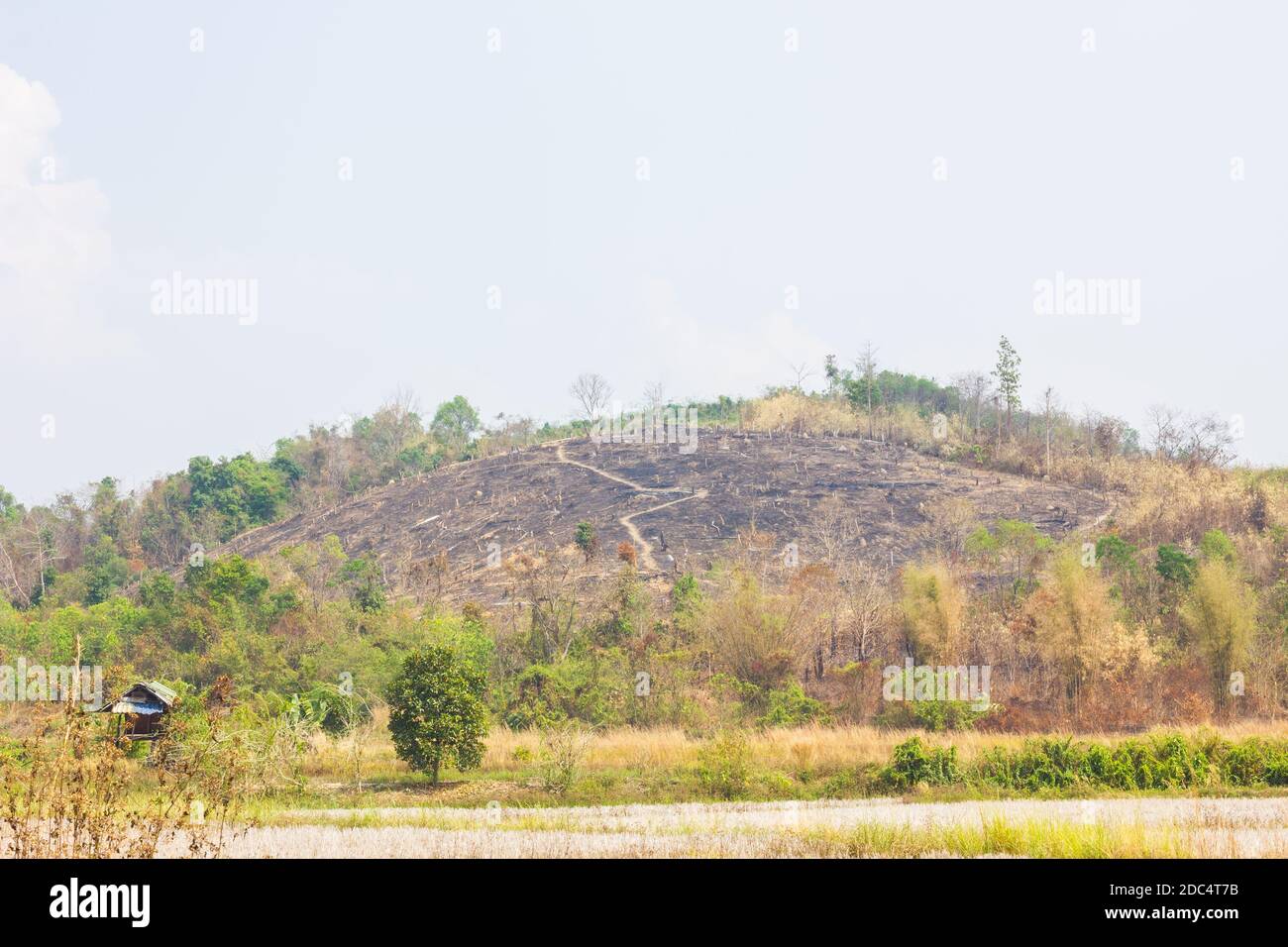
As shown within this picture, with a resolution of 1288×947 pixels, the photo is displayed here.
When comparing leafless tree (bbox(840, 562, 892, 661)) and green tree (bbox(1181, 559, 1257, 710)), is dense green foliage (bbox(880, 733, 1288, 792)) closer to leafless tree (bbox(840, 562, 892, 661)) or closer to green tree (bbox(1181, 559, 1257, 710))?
green tree (bbox(1181, 559, 1257, 710))

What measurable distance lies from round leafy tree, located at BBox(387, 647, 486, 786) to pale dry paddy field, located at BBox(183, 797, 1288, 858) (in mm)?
3370

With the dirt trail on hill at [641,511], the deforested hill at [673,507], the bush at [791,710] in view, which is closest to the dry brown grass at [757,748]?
the bush at [791,710]

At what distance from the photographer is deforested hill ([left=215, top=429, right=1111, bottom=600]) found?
47.3 meters

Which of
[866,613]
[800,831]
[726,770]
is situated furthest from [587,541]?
[800,831]

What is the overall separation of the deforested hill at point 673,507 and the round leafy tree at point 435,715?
2224 centimetres

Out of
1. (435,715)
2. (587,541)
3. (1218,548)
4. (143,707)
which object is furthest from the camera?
(587,541)

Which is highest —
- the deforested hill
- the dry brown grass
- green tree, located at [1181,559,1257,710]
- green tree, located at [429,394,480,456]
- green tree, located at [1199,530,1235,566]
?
green tree, located at [429,394,480,456]

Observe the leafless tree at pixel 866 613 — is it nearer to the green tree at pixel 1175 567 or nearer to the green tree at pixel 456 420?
the green tree at pixel 1175 567

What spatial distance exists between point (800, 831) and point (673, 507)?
39.9m

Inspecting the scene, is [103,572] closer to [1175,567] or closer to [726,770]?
[726,770]

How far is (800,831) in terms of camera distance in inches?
508

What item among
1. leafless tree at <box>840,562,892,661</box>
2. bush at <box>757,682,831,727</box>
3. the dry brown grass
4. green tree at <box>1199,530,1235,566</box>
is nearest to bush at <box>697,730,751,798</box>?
the dry brown grass

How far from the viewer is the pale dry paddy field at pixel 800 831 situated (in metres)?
11.4
